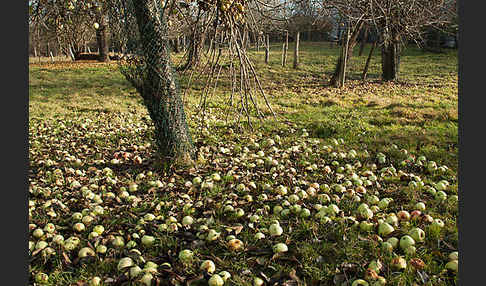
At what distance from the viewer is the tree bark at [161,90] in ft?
13.6

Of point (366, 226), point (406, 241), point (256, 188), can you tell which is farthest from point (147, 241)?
point (406, 241)

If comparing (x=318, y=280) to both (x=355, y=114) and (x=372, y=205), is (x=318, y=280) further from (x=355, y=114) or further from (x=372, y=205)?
(x=355, y=114)

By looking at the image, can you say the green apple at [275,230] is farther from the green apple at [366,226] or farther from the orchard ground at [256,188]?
the green apple at [366,226]

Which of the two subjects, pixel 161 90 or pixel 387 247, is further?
pixel 161 90

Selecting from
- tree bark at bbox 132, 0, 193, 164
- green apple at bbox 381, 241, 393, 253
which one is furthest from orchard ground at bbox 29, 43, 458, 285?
tree bark at bbox 132, 0, 193, 164

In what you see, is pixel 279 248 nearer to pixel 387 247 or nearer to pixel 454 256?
pixel 387 247

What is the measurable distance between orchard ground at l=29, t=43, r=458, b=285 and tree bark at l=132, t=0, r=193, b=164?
39 centimetres

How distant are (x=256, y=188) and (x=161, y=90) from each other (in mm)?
1885

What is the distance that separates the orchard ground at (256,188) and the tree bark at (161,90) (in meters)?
0.39

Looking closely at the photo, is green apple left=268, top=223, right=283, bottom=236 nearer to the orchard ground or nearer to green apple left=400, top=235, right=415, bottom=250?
the orchard ground

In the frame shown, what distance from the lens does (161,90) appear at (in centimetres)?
435

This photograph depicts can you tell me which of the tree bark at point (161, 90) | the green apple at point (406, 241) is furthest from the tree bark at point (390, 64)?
the green apple at point (406, 241)

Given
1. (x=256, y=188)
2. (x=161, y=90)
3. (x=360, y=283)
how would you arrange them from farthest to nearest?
(x=161, y=90)
(x=256, y=188)
(x=360, y=283)

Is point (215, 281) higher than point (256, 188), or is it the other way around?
point (256, 188)
